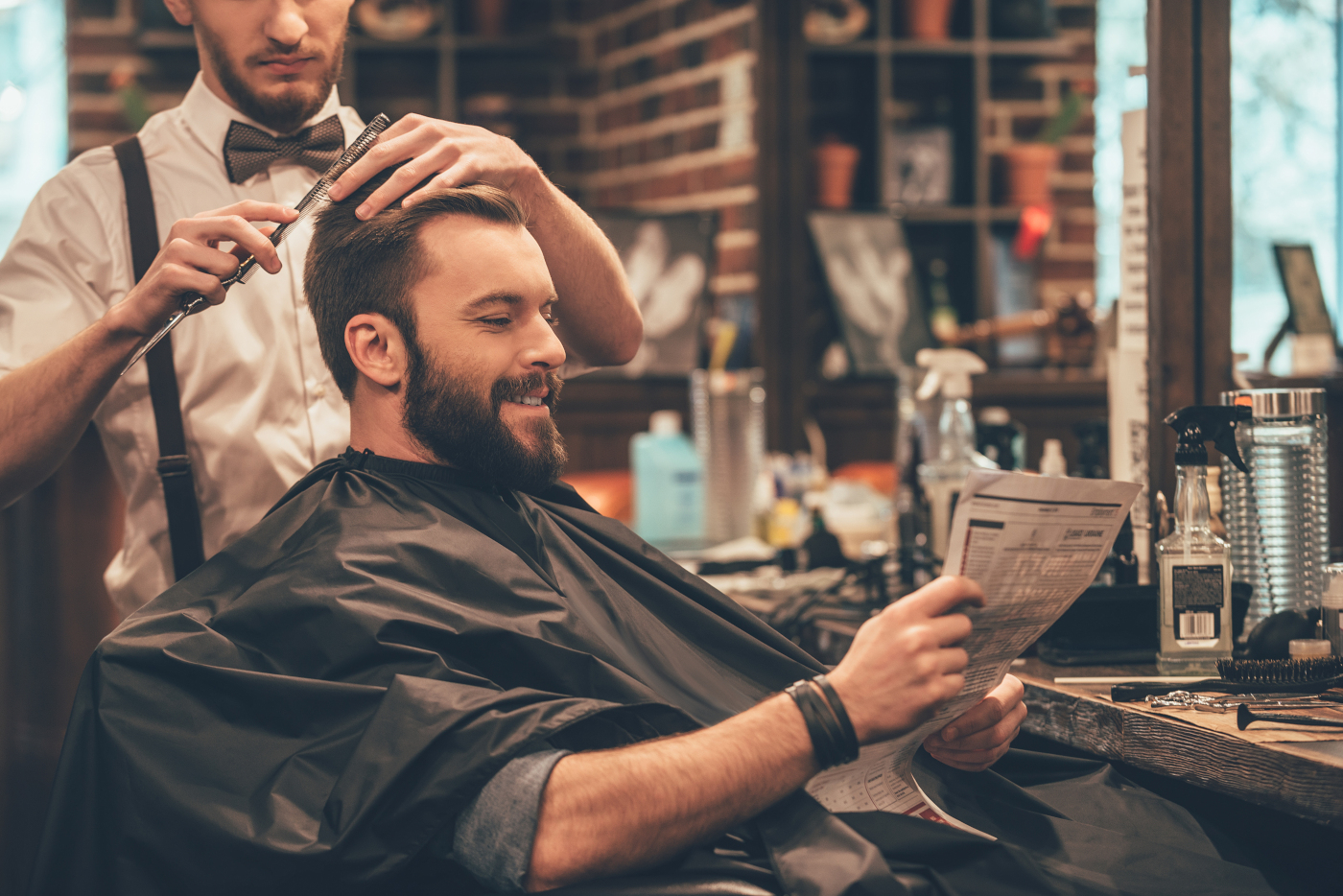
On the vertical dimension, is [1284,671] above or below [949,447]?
below

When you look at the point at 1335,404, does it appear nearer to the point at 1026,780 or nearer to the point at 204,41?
the point at 1026,780

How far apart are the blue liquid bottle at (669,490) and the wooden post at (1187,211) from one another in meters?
1.44

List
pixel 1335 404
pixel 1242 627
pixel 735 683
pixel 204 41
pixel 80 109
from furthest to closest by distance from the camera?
pixel 80 109 < pixel 1335 404 < pixel 204 41 < pixel 1242 627 < pixel 735 683

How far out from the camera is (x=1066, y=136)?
405 cm

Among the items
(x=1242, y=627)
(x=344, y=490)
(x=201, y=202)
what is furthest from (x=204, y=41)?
(x=1242, y=627)

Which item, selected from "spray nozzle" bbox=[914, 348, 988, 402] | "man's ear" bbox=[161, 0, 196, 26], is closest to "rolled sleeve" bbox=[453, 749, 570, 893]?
"man's ear" bbox=[161, 0, 196, 26]

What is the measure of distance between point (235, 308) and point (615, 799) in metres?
1.01

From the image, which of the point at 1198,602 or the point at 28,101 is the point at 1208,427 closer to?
the point at 1198,602

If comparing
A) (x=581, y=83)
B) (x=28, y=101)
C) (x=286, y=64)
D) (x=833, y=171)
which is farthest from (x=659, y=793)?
(x=28, y=101)

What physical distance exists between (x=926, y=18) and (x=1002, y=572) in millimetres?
3040

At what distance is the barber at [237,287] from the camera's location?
164 centimetres

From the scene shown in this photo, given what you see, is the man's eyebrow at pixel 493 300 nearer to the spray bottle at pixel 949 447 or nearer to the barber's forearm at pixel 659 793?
the barber's forearm at pixel 659 793

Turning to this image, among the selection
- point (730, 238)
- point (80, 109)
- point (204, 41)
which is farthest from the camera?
point (80, 109)

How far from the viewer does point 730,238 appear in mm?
3721
